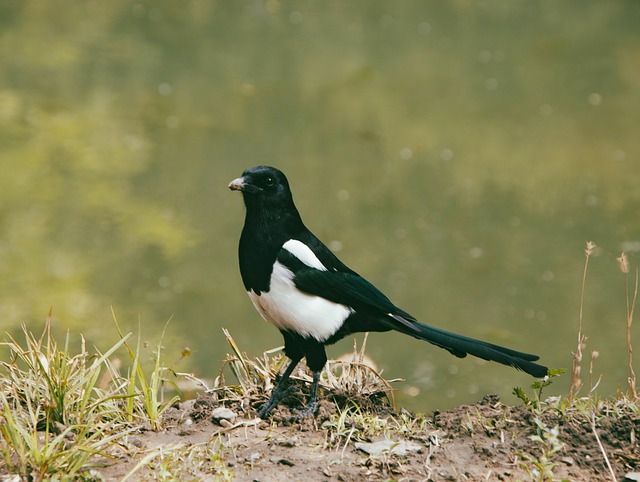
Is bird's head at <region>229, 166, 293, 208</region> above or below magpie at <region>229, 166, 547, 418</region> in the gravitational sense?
above

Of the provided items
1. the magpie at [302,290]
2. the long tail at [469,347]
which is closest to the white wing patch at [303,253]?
the magpie at [302,290]

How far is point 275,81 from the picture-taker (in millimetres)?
8531

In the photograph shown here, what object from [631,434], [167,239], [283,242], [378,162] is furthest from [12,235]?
[631,434]

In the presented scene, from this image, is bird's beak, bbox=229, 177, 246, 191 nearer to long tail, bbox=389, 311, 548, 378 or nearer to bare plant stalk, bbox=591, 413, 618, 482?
long tail, bbox=389, 311, 548, 378

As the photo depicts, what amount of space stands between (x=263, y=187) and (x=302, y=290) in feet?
1.09

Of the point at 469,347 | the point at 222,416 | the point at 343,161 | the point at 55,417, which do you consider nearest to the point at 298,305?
the point at 222,416

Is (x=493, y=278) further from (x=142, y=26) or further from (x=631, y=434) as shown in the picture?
(x=142, y=26)

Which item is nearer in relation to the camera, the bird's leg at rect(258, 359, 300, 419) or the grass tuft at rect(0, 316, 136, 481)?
the grass tuft at rect(0, 316, 136, 481)

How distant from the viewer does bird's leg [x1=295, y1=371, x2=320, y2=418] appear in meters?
2.90

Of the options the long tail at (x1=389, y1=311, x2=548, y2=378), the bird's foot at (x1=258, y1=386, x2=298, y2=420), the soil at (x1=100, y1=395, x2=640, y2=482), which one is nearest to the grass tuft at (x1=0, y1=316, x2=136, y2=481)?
the soil at (x1=100, y1=395, x2=640, y2=482)

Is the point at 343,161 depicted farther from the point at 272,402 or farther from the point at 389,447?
the point at 389,447

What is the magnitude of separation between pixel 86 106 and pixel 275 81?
1638 mm

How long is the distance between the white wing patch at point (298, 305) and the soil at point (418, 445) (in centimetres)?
25

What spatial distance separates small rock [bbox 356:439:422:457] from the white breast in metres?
0.36
